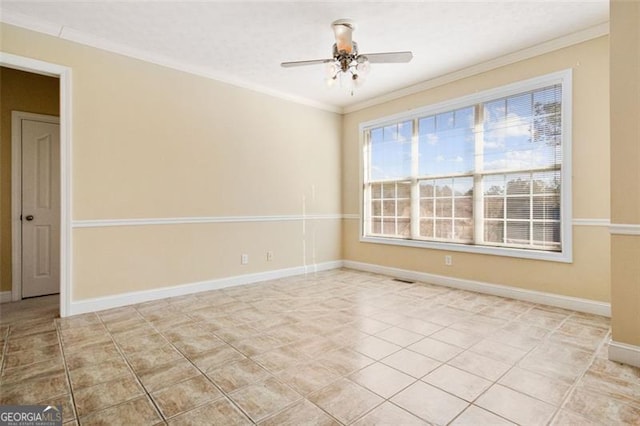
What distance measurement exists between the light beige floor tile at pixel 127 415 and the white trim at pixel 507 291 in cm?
367

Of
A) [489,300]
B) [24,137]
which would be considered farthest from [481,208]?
[24,137]

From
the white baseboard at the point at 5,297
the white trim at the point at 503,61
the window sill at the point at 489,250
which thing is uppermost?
the white trim at the point at 503,61

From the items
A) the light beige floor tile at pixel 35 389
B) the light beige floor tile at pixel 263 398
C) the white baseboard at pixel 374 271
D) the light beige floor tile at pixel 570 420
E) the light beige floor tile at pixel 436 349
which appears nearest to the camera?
the light beige floor tile at pixel 570 420

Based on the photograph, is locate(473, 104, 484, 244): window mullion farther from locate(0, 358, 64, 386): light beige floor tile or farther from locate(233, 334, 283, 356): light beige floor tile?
locate(0, 358, 64, 386): light beige floor tile

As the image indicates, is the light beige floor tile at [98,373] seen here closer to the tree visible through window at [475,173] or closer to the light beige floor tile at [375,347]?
the light beige floor tile at [375,347]

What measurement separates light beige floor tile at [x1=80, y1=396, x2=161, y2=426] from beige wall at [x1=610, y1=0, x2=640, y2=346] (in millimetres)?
2992

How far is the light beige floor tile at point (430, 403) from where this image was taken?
166 cm

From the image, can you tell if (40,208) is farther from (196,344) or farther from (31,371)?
(196,344)

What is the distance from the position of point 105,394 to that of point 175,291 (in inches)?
82.2

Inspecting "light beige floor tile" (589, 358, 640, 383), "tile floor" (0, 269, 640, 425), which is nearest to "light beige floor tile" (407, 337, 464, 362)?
"tile floor" (0, 269, 640, 425)

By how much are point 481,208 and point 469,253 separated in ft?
1.94

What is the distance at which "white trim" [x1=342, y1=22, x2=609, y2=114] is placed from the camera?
315cm

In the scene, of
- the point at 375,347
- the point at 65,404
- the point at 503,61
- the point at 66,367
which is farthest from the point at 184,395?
the point at 503,61

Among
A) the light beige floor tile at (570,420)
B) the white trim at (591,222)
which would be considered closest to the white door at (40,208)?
the light beige floor tile at (570,420)
